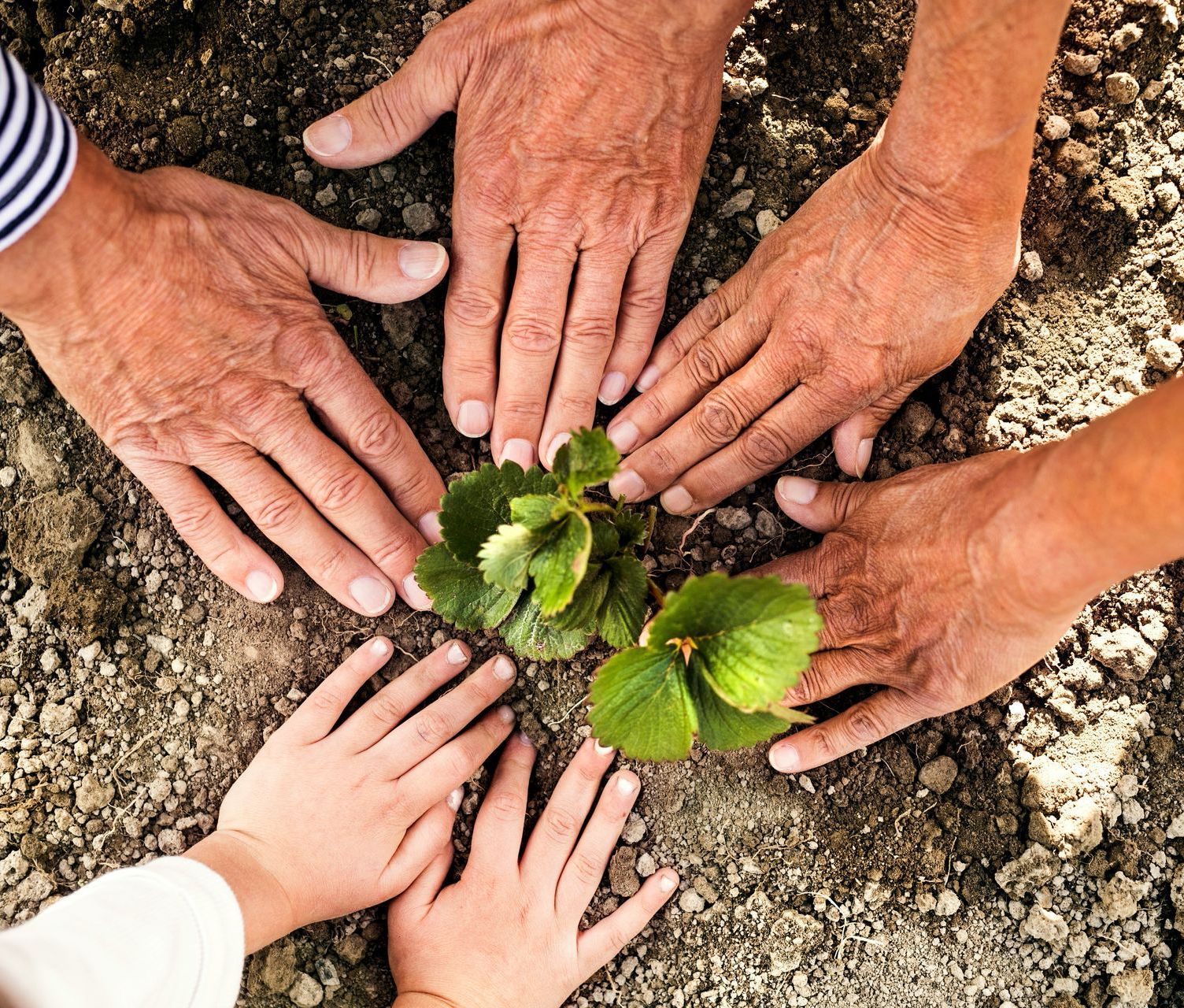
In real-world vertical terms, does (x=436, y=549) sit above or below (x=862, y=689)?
above

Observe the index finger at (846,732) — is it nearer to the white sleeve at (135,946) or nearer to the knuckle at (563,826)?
the knuckle at (563,826)

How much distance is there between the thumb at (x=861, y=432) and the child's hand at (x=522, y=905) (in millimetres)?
759

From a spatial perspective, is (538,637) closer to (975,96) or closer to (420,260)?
(420,260)

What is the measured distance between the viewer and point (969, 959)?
195 cm

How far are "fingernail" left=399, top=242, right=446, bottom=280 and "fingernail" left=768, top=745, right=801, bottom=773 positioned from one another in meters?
1.12

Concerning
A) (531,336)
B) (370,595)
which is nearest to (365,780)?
(370,595)

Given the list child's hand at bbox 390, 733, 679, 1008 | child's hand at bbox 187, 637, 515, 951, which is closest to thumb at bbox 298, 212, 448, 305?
child's hand at bbox 187, 637, 515, 951

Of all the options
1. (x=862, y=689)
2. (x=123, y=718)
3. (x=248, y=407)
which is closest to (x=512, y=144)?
(x=248, y=407)

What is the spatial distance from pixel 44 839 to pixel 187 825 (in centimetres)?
28

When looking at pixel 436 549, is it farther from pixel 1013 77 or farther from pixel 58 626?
pixel 1013 77

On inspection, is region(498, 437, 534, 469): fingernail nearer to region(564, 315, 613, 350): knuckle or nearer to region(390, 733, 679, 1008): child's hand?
region(564, 315, 613, 350): knuckle

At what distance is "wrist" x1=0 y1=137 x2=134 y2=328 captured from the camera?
1.49m

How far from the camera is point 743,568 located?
1957 mm

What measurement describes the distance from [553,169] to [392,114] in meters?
0.36
